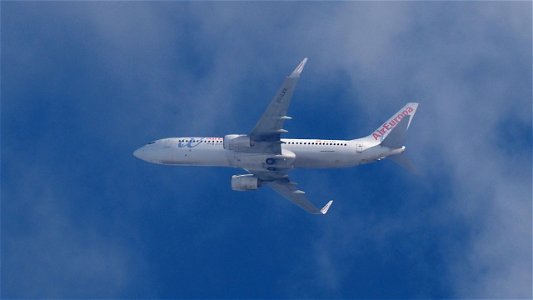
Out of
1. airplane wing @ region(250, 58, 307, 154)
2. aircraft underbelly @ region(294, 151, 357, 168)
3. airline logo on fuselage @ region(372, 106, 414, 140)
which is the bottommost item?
aircraft underbelly @ region(294, 151, 357, 168)

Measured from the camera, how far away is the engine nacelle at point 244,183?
99500 millimetres

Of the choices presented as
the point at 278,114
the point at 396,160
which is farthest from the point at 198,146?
the point at 396,160

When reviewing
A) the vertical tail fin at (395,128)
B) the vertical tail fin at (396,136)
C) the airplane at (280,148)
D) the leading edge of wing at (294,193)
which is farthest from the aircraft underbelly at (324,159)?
the leading edge of wing at (294,193)

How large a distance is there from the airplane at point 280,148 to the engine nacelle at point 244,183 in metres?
0.94

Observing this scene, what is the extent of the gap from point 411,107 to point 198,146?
20316 mm

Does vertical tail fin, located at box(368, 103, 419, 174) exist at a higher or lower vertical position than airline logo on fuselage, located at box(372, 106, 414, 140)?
lower

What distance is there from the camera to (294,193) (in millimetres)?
102000

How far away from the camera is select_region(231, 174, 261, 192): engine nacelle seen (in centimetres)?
9950

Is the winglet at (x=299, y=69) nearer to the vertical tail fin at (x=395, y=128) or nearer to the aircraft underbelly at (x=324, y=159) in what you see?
the aircraft underbelly at (x=324, y=159)

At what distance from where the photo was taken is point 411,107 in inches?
3799

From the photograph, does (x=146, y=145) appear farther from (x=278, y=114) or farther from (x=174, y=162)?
(x=278, y=114)

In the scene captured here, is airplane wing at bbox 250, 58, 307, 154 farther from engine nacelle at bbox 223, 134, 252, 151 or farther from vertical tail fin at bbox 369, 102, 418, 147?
vertical tail fin at bbox 369, 102, 418, 147

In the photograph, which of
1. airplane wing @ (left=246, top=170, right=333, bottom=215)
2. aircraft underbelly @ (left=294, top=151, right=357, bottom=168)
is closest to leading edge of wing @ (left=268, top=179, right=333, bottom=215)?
airplane wing @ (left=246, top=170, right=333, bottom=215)

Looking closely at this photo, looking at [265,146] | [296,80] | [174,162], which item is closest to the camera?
[296,80]
